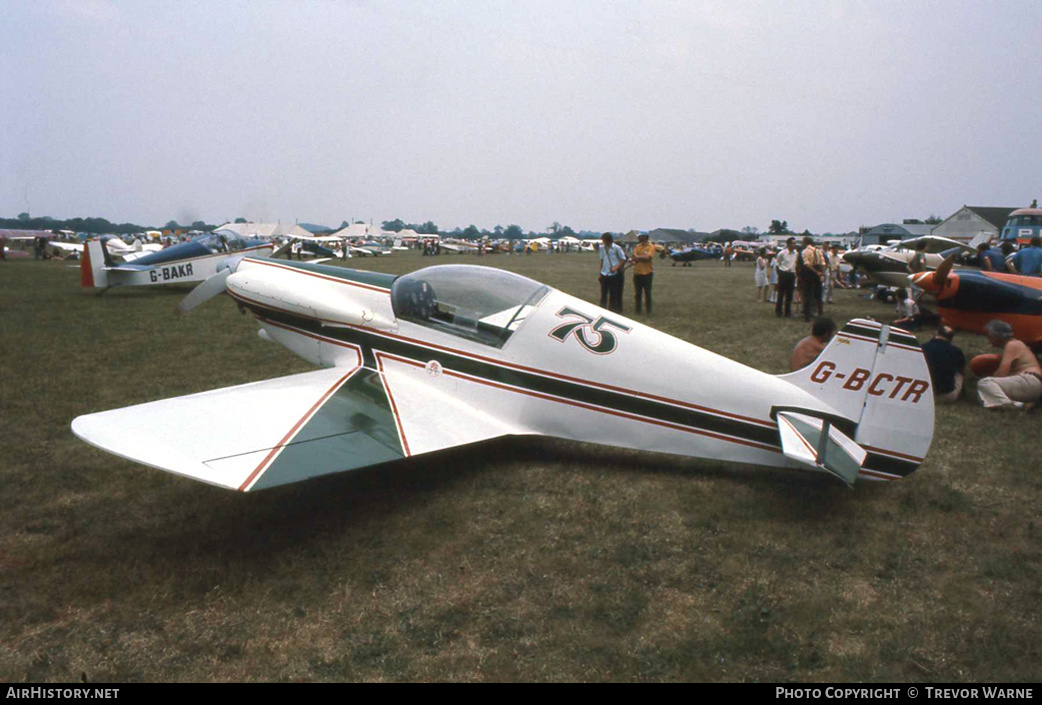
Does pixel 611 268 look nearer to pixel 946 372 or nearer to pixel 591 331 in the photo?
pixel 946 372

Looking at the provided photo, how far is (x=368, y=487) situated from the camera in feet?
15.3

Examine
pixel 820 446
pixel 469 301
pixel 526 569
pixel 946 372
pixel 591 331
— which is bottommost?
pixel 526 569

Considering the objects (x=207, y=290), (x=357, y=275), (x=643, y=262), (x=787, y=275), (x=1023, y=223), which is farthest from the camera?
(x=1023, y=223)

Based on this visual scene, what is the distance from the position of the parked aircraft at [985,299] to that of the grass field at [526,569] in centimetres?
290

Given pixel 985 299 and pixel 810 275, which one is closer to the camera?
pixel 985 299

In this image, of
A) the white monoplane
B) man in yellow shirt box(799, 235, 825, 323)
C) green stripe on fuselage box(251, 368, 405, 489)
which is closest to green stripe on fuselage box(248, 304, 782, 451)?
the white monoplane

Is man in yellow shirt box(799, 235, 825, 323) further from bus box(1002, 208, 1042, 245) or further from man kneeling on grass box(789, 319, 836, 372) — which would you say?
bus box(1002, 208, 1042, 245)

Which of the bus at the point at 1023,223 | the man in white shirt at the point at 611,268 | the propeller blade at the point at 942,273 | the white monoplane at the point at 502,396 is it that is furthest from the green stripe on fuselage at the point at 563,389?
the bus at the point at 1023,223

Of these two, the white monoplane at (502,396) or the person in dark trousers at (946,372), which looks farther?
the person in dark trousers at (946,372)

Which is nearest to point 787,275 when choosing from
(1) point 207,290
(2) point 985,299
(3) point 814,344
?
(2) point 985,299

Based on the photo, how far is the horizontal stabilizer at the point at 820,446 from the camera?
3590 mm

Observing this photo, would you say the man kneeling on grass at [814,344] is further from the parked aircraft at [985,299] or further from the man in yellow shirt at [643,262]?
the man in yellow shirt at [643,262]

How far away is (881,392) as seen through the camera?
4039 mm

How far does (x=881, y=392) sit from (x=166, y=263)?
18318mm
